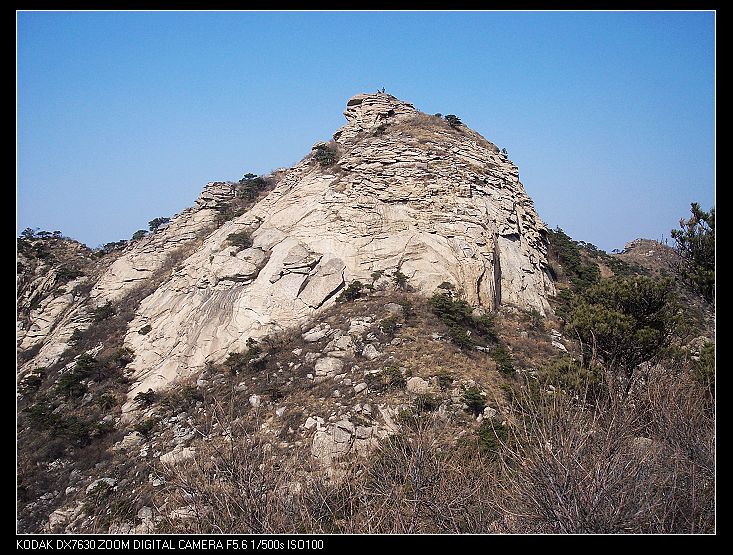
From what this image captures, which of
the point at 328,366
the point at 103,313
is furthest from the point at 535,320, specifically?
the point at 103,313

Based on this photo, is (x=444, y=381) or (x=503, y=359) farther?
(x=503, y=359)

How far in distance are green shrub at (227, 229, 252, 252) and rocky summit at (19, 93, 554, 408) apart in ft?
0.38

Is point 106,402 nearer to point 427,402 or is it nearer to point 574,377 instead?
point 427,402

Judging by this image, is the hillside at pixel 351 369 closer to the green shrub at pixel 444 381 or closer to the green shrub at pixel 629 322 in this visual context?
the green shrub at pixel 444 381

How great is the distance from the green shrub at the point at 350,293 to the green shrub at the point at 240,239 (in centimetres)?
593

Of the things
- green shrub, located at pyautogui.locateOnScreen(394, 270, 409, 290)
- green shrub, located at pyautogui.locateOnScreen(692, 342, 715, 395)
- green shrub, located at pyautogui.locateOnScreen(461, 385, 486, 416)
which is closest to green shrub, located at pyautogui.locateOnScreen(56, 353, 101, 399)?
green shrub, located at pyautogui.locateOnScreen(394, 270, 409, 290)

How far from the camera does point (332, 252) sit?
22.4m

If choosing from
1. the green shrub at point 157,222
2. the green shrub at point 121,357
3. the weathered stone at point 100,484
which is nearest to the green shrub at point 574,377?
the weathered stone at point 100,484

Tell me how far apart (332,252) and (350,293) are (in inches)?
99.5

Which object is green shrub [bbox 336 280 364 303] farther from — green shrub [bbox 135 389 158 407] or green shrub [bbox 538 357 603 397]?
green shrub [bbox 538 357 603 397]

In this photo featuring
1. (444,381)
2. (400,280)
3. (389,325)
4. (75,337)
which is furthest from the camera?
(75,337)

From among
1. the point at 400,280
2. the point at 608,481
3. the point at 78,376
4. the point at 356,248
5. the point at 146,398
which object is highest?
the point at 356,248

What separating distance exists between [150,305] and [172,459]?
11.4 metres

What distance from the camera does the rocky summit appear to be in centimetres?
2108
